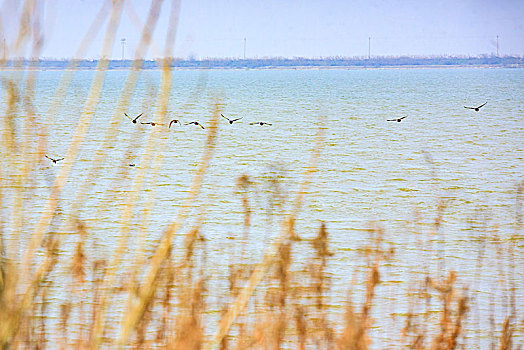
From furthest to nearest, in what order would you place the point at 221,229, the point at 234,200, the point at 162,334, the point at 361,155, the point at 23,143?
the point at 361,155 → the point at 234,200 → the point at 221,229 → the point at 162,334 → the point at 23,143

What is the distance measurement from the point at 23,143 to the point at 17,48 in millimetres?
281

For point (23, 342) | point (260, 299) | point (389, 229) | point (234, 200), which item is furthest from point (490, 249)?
point (23, 342)

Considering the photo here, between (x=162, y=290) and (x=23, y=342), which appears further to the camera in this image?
(x=162, y=290)

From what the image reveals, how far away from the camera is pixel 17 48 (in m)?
1.71

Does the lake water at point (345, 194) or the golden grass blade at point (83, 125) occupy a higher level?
the golden grass blade at point (83, 125)

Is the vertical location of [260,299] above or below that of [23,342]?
below

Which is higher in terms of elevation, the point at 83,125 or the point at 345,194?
the point at 83,125

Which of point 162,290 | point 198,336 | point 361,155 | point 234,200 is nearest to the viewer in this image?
point 198,336

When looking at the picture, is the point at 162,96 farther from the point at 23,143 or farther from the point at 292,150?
the point at 292,150

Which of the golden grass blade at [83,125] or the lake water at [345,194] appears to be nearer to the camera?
the golden grass blade at [83,125]

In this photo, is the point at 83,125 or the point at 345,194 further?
the point at 345,194

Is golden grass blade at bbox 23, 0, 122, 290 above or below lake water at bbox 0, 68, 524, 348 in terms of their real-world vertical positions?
above

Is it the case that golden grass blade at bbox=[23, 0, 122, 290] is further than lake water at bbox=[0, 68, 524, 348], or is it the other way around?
lake water at bbox=[0, 68, 524, 348]

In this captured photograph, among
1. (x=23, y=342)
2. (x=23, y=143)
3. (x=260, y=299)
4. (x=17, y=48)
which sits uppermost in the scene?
(x=17, y=48)
